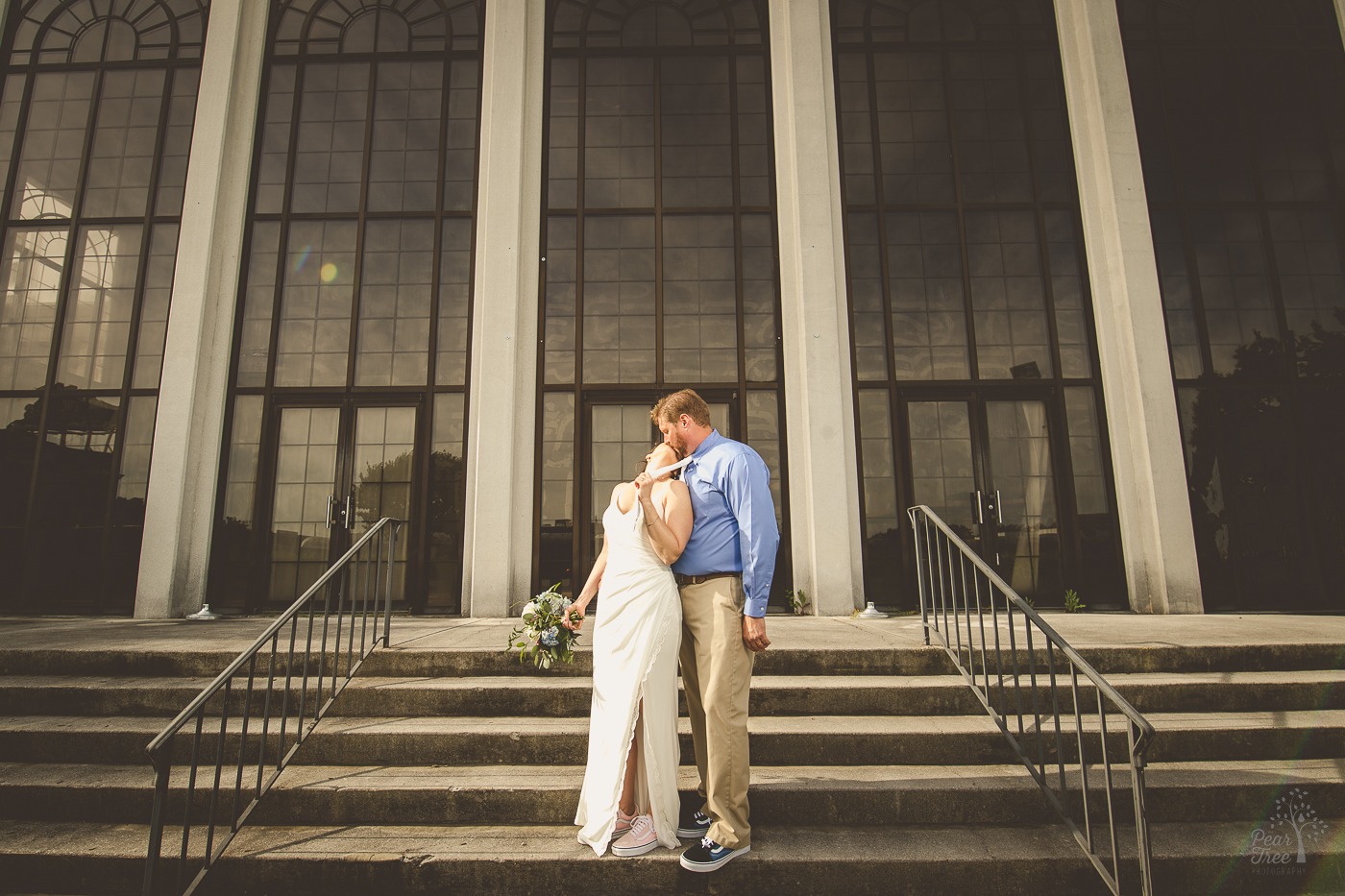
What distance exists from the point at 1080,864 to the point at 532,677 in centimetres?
311

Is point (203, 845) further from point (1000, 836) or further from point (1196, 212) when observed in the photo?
point (1196, 212)

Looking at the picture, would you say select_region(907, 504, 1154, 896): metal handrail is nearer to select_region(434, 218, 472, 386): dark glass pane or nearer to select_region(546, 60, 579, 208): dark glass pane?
select_region(434, 218, 472, 386): dark glass pane

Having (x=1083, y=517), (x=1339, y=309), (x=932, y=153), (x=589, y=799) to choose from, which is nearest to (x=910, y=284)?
(x=932, y=153)

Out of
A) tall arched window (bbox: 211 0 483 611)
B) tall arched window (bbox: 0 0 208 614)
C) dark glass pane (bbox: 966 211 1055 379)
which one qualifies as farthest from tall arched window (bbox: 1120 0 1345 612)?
tall arched window (bbox: 0 0 208 614)

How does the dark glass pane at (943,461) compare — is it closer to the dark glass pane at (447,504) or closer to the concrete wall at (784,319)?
the concrete wall at (784,319)

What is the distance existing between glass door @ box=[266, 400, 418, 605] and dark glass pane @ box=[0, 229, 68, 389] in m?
2.99

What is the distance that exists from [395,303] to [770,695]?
651cm

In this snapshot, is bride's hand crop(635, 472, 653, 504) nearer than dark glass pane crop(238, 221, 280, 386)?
Yes

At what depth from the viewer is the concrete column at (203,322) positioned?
7504mm

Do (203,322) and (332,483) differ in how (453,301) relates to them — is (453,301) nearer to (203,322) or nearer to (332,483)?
(332,483)

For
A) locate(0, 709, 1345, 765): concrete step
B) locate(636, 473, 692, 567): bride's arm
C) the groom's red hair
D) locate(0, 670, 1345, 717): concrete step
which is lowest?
locate(0, 709, 1345, 765): concrete step

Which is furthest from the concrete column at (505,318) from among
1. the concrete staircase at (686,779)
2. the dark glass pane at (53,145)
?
the dark glass pane at (53,145)

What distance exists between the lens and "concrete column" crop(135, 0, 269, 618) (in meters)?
7.50

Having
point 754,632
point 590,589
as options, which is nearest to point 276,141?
point 590,589
